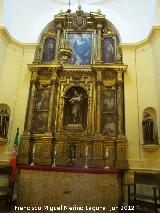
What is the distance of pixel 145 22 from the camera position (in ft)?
31.6

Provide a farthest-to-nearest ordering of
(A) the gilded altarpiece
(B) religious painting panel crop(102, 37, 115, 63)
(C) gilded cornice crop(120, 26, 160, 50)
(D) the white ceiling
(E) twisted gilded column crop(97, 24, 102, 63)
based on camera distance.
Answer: (B) religious painting panel crop(102, 37, 115, 63), (D) the white ceiling, (E) twisted gilded column crop(97, 24, 102, 63), (C) gilded cornice crop(120, 26, 160, 50), (A) the gilded altarpiece

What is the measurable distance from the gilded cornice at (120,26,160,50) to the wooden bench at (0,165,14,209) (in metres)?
6.31

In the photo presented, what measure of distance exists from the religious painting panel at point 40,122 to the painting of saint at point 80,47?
249 cm

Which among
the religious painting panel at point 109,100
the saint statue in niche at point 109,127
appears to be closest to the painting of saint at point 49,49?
the religious painting panel at point 109,100

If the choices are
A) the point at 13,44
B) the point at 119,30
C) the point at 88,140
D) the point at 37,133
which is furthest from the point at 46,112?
the point at 119,30

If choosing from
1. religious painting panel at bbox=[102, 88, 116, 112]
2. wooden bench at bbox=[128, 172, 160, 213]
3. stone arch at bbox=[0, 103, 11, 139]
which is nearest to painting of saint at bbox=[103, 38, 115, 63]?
religious painting panel at bbox=[102, 88, 116, 112]

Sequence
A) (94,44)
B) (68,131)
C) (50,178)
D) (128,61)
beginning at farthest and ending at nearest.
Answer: (94,44) → (128,61) → (68,131) → (50,178)

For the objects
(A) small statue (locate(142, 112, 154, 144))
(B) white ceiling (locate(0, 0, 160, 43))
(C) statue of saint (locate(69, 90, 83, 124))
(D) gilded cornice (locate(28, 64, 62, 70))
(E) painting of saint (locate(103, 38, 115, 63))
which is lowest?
(A) small statue (locate(142, 112, 154, 144))

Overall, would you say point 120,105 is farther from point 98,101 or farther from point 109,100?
point 98,101

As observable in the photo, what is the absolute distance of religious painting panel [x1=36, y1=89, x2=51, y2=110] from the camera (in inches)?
357

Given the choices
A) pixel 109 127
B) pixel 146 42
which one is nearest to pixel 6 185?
pixel 109 127

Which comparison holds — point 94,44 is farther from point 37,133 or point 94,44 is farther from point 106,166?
point 106,166

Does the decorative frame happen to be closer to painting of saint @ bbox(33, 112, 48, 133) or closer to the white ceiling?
the white ceiling

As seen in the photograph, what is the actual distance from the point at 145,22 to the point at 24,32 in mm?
5139
